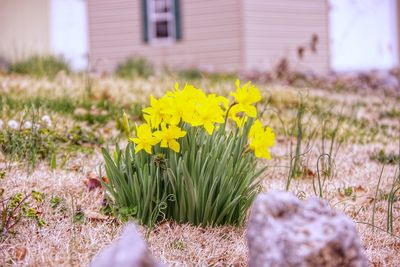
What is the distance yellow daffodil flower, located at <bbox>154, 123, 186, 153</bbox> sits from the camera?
241cm

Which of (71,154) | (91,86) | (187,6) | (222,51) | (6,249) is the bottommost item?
(6,249)

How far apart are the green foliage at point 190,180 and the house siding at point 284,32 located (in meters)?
9.83

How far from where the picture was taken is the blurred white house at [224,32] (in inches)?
498

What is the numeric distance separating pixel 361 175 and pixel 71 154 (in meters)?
1.98

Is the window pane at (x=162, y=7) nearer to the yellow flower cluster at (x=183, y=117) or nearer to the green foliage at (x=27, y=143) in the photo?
the green foliage at (x=27, y=143)

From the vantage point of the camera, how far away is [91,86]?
6.07 metres

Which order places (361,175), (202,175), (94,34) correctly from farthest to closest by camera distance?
1. (94,34)
2. (361,175)
3. (202,175)

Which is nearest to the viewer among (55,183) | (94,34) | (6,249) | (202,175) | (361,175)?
(6,249)

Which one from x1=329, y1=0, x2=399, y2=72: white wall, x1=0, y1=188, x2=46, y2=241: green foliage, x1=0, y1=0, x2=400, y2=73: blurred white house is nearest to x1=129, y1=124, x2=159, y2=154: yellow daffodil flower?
x1=0, y1=188, x2=46, y2=241: green foliage

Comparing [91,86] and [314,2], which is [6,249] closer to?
[91,86]

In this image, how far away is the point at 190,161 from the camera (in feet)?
8.22

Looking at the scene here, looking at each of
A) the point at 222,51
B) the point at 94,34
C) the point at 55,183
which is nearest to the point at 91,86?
the point at 55,183

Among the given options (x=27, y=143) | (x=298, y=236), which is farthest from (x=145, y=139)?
(x=27, y=143)

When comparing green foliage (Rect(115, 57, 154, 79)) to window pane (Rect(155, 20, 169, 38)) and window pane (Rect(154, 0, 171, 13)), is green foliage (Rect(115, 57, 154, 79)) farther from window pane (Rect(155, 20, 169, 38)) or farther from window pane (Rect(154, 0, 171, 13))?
window pane (Rect(154, 0, 171, 13))
